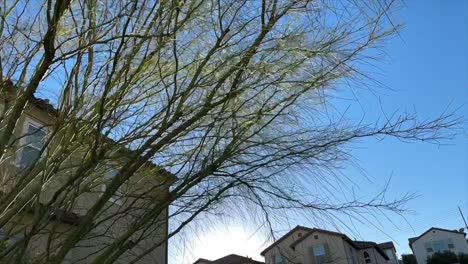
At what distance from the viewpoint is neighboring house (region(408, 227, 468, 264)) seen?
163 feet

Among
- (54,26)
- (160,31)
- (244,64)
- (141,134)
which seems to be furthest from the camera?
(141,134)

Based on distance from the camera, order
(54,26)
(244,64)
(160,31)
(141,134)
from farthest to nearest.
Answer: (141,134) < (244,64) < (160,31) < (54,26)

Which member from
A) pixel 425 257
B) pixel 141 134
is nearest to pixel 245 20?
pixel 141 134

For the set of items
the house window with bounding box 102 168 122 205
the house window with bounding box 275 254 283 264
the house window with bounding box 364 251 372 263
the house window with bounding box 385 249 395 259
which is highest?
the house window with bounding box 385 249 395 259

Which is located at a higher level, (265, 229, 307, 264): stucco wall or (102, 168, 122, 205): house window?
(102, 168, 122, 205): house window

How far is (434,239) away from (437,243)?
1.73 feet

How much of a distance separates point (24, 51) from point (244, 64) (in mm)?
1894

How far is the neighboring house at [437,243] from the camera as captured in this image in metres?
49.8

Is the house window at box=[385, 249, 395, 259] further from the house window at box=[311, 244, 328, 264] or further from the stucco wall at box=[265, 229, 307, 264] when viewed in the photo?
the stucco wall at box=[265, 229, 307, 264]

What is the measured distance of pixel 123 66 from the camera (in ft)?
10.7

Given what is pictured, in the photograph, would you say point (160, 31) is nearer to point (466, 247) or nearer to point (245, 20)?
point (245, 20)

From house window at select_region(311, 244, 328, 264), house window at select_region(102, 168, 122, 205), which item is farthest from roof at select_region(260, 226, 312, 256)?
house window at select_region(102, 168, 122, 205)

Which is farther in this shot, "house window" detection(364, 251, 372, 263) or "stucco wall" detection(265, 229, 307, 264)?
"house window" detection(364, 251, 372, 263)

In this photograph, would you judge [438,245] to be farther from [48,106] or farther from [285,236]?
[48,106]
